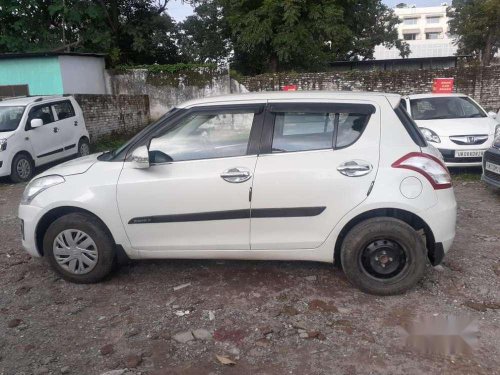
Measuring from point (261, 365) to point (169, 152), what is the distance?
72.4 inches

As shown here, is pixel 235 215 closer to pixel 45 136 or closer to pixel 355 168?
pixel 355 168

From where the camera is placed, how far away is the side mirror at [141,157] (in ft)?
12.3

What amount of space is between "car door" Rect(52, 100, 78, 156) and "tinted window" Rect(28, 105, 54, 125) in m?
0.16

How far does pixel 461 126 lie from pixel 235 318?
6289 mm

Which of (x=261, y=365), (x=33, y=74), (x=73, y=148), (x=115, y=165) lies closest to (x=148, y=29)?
(x=33, y=74)

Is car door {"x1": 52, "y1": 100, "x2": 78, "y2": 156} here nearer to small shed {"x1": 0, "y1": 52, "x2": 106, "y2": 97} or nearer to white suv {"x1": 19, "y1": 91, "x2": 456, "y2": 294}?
white suv {"x1": 19, "y1": 91, "x2": 456, "y2": 294}

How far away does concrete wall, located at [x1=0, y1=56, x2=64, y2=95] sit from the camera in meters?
17.8

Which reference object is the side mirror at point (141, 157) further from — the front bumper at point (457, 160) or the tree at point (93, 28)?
the tree at point (93, 28)

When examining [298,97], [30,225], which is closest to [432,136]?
[298,97]

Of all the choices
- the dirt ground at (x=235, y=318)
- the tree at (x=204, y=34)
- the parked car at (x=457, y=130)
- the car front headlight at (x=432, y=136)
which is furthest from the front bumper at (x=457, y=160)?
the tree at (x=204, y=34)

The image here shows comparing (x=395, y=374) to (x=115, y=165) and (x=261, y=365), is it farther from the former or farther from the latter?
(x=115, y=165)

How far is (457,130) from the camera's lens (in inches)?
315

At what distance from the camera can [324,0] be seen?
881 inches

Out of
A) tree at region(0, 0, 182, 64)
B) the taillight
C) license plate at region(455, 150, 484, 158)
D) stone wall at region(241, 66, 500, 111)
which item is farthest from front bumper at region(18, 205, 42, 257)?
tree at region(0, 0, 182, 64)
